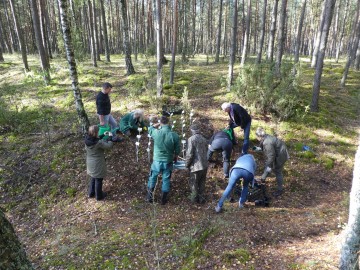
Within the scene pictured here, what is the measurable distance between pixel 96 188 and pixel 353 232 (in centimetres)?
562

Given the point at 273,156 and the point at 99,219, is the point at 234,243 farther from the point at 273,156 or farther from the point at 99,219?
the point at 99,219

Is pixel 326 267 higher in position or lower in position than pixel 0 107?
lower

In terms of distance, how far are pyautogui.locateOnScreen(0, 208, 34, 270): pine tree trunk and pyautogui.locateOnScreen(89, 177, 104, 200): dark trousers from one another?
413 centimetres

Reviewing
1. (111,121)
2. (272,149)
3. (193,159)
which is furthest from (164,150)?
(111,121)

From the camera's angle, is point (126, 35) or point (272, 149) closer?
point (272, 149)

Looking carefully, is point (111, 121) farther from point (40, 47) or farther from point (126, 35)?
point (40, 47)

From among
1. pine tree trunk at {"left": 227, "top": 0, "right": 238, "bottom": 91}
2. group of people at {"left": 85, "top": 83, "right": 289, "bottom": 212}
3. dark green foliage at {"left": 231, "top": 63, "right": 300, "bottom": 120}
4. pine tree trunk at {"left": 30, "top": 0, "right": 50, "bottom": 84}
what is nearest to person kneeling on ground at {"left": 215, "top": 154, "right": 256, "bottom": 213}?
group of people at {"left": 85, "top": 83, "right": 289, "bottom": 212}

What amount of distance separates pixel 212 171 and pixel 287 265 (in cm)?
381

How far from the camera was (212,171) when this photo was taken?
7879mm

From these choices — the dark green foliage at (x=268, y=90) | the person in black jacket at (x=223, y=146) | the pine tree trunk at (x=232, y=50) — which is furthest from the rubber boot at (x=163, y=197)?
the pine tree trunk at (x=232, y=50)

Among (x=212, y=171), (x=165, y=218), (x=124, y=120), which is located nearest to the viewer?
(x=165, y=218)

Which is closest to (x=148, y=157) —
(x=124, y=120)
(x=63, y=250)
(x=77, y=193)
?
(x=124, y=120)

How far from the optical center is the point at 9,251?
2393 mm

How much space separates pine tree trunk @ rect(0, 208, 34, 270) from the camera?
7.66 feet
